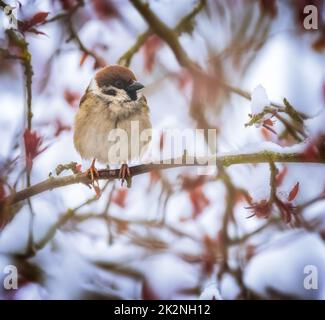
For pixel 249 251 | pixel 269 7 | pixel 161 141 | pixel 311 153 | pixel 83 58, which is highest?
pixel 269 7

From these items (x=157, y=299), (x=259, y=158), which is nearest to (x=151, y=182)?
(x=157, y=299)

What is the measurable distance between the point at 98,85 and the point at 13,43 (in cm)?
25

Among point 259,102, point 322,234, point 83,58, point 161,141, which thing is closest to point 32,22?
point 83,58

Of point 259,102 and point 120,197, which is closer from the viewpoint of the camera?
point 259,102

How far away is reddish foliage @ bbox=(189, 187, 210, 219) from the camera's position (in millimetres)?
1489

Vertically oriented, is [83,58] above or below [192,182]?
above

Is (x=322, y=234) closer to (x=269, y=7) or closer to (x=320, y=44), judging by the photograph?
(x=320, y=44)

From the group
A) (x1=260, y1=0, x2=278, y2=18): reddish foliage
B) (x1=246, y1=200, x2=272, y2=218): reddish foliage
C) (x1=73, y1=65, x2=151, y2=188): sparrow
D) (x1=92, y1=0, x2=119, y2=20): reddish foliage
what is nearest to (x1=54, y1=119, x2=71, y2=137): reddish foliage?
(x1=73, y1=65, x2=151, y2=188): sparrow

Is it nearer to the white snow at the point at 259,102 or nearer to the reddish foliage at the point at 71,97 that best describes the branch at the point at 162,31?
the reddish foliage at the point at 71,97

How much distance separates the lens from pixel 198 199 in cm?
149

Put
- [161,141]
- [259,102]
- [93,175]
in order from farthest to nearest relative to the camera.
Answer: [161,141], [93,175], [259,102]

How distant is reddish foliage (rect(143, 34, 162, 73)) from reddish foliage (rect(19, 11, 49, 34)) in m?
0.39

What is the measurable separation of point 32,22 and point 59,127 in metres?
0.32
